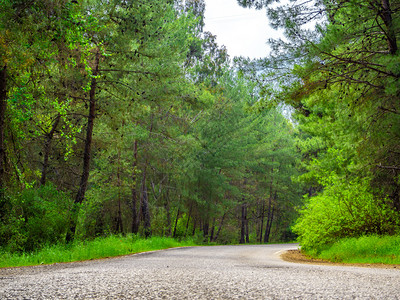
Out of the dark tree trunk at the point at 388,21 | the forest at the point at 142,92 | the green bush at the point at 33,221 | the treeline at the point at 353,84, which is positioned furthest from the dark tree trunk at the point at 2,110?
the dark tree trunk at the point at 388,21

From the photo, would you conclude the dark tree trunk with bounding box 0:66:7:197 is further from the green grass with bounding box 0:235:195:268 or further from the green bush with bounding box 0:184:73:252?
the green grass with bounding box 0:235:195:268

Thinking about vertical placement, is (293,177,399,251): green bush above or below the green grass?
above

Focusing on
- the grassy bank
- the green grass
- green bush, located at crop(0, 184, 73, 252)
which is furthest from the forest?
the grassy bank

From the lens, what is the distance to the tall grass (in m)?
9.98

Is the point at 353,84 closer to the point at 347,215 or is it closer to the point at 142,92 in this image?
the point at 347,215

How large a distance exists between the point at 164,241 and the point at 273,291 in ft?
46.4

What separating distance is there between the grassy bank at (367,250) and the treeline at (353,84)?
721 millimetres

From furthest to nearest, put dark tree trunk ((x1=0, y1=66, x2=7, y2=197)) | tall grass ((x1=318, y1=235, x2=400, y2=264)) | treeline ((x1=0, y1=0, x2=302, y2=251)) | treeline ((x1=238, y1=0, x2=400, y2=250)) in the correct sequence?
tall grass ((x1=318, y1=235, x2=400, y2=264)) → dark tree trunk ((x1=0, y1=66, x2=7, y2=197)) → treeline ((x1=238, y1=0, x2=400, y2=250)) → treeline ((x1=0, y1=0, x2=302, y2=251))

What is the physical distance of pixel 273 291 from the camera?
157 inches

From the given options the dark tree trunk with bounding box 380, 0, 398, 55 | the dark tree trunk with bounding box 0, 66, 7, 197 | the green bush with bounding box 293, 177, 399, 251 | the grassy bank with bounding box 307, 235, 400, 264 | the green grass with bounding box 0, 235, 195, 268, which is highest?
the dark tree trunk with bounding box 380, 0, 398, 55

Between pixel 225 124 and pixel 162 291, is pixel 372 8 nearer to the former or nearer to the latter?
pixel 162 291

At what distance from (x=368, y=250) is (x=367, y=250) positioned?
0.04 m

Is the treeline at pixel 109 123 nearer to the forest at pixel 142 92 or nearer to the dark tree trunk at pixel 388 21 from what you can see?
the forest at pixel 142 92

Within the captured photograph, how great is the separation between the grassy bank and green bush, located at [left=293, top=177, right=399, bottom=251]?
510mm
